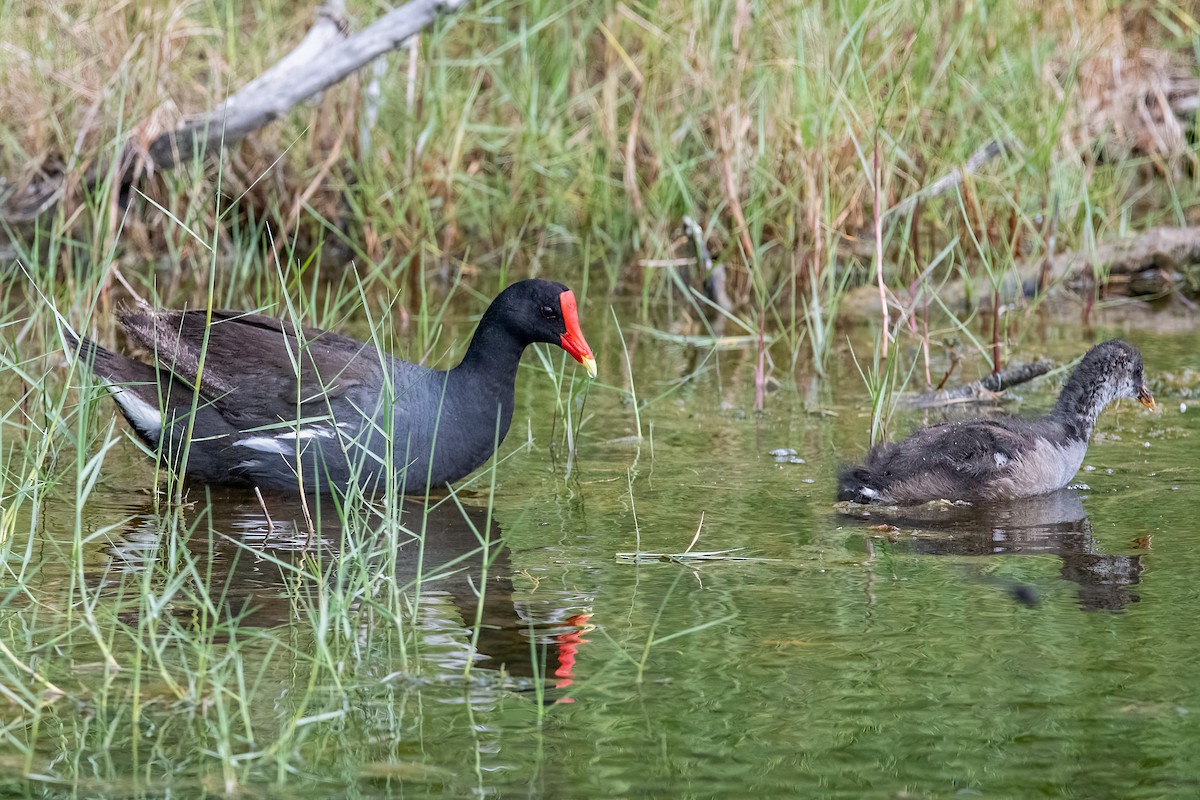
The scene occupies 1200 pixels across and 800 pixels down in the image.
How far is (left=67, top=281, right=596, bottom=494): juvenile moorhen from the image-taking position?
17.2ft

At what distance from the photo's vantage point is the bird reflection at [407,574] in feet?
12.4

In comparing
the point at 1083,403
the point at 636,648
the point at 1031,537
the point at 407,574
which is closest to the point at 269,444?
the point at 407,574

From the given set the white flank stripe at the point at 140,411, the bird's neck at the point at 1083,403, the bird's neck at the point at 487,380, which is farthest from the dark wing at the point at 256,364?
the bird's neck at the point at 1083,403

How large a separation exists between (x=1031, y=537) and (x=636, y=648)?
61.6 inches

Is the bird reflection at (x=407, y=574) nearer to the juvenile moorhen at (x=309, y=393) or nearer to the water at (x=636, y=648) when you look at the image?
the water at (x=636, y=648)

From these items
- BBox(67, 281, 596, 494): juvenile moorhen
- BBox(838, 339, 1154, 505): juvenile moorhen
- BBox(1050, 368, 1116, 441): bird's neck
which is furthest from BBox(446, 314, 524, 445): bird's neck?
BBox(1050, 368, 1116, 441): bird's neck

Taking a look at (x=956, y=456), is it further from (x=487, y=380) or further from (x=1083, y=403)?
(x=487, y=380)

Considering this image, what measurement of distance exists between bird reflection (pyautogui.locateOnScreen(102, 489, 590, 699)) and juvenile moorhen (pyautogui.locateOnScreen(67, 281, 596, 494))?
0.15 metres

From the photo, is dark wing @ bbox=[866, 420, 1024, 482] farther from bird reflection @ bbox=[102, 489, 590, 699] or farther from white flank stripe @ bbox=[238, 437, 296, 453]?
white flank stripe @ bbox=[238, 437, 296, 453]

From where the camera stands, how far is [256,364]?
212 inches

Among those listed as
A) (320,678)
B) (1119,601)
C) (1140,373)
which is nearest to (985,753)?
(1119,601)

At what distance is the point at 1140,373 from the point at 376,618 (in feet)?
9.97

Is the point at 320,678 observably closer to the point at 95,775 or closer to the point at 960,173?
the point at 95,775

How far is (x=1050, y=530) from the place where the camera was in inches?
192
